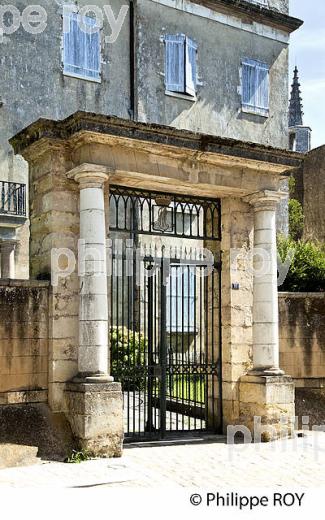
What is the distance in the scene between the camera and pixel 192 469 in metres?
7.55

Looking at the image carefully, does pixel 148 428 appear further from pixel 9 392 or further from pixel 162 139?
pixel 162 139

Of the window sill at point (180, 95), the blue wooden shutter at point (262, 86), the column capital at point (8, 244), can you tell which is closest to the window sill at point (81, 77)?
the window sill at point (180, 95)

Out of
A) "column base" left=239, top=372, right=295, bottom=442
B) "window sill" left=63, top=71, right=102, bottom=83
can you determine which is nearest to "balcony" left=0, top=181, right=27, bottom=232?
"window sill" left=63, top=71, right=102, bottom=83

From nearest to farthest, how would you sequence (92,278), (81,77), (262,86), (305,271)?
(92,278) < (305,271) < (81,77) < (262,86)

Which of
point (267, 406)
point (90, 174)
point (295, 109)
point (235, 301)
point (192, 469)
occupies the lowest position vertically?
point (192, 469)

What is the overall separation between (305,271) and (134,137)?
5.19 m

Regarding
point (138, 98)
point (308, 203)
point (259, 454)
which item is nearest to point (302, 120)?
point (308, 203)

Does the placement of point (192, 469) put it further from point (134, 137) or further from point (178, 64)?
point (178, 64)

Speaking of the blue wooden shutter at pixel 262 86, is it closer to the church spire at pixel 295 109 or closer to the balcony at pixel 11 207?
the balcony at pixel 11 207

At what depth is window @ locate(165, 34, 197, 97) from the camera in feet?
57.1

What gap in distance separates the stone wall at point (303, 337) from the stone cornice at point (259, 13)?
10.3m

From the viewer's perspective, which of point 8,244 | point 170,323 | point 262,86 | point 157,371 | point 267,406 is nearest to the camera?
point 170,323

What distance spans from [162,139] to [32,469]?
446cm

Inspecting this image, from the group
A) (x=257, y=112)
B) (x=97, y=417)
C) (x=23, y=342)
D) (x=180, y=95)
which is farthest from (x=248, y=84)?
(x=97, y=417)
